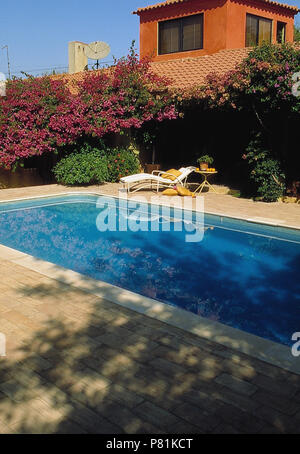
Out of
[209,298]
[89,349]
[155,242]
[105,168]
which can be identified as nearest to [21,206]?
[105,168]

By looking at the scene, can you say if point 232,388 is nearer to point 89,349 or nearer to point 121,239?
point 89,349

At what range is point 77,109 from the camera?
15477mm

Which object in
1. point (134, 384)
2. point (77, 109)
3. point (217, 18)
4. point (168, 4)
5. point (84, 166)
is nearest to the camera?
point (134, 384)

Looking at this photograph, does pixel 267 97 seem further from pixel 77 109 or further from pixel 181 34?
pixel 181 34

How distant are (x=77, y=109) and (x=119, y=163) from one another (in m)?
2.45

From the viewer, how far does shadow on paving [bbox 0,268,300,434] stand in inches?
125

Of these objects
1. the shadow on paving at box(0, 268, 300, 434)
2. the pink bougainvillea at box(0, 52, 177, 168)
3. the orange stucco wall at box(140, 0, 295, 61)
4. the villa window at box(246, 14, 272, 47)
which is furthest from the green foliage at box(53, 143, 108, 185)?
the shadow on paving at box(0, 268, 300, 434)

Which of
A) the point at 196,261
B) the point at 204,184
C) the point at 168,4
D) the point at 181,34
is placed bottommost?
the point at 196,261

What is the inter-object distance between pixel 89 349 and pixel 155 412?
117 centimetres

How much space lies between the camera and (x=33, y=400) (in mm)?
3441

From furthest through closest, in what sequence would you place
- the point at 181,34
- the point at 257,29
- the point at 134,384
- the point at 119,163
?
the point at 257,29 → the point at 181,34 → the point at 119,163 → the point at 134,384

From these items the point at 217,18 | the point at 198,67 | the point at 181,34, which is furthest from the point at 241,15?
the point at 198,67

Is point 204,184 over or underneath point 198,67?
underneath

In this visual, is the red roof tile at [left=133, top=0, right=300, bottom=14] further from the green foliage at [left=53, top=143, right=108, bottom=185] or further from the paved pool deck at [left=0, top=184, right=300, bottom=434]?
the paved pool deck at [left=0, top=184, right=300, bottom=434]
